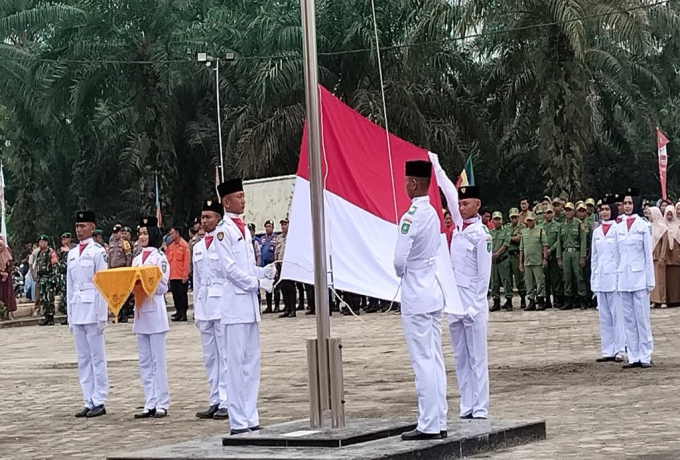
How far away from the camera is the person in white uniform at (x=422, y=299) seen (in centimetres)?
993

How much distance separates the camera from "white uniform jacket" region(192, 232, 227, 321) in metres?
12.3

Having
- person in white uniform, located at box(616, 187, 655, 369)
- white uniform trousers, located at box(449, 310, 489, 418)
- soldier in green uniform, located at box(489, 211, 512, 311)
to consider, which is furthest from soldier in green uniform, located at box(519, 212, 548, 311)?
white uniform trousers, located at box(449, 310, 489, 418)

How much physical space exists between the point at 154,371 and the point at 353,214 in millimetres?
3821

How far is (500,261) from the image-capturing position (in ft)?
92.1

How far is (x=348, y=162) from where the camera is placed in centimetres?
1085

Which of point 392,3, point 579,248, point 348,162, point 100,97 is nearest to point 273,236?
point 579,248

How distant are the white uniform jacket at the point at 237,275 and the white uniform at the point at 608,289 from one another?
20.8 feet

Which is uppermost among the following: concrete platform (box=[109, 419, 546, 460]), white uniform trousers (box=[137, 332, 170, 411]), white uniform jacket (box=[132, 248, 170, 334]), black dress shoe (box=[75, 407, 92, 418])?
white uniform jacket (box=[132, 248, 170, 334])

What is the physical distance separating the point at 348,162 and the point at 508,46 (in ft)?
82.7

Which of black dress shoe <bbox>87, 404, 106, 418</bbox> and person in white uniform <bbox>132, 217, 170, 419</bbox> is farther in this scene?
black dress shoe <bbox>87, 404, 106, 418</bbox>

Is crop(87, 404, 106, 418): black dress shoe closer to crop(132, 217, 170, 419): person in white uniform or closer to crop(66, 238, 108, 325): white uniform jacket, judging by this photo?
crop(132, 217, 170, 419): person in white uniform

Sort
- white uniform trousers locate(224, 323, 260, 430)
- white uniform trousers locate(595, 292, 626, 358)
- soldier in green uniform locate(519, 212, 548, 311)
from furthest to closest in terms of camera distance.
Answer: soldier in green uniform locate(519, 212, 548, 311) < white uniform trousers locate(595, 292, 626, 358) < white uniform trousers locate(224, 323, 260, 430)

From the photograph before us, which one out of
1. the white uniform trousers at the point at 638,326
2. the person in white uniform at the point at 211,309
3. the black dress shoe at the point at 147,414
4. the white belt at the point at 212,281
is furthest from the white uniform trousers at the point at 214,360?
the white uniform trousers at the point at 638,326

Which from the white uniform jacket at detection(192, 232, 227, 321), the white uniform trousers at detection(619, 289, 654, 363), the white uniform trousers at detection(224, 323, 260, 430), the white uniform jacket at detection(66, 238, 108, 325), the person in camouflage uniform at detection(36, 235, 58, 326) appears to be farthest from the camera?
the person in camouflage uniform at detection(36, 235, 58, 326)
